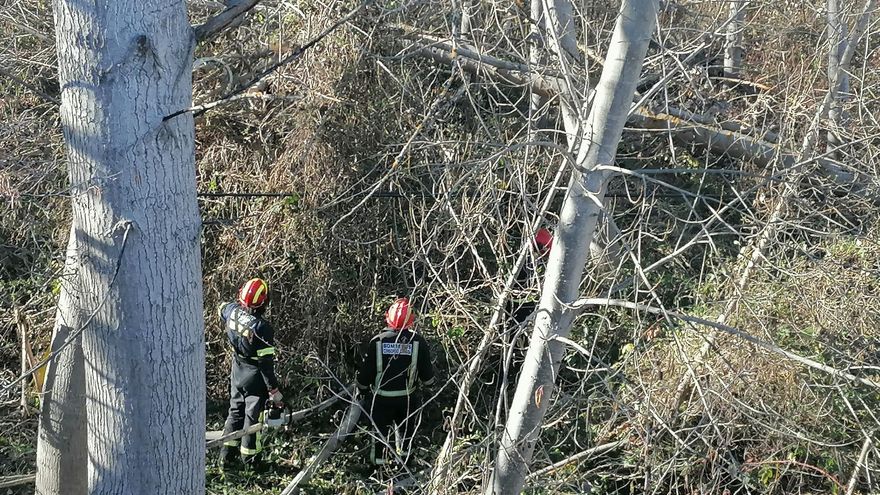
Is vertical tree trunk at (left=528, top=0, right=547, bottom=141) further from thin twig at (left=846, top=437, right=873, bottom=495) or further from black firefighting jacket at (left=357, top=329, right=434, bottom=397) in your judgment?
thin twig at (left=846, top=437, right=873, bottom=495)

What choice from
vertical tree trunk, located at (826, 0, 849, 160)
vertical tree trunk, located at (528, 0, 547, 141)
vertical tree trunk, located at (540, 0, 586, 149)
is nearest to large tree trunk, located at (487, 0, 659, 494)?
vertical tree trunk, located at (540, 0, 586, 149)

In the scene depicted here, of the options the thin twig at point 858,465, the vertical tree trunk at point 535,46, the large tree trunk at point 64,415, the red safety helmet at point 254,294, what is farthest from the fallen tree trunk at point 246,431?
the thin twig at point 858,465

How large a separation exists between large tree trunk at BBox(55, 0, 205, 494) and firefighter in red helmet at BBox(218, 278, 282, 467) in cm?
272

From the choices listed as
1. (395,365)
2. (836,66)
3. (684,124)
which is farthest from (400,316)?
→ (836,66)

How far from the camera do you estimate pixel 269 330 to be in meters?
6.86

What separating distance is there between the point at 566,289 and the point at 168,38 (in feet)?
8.26

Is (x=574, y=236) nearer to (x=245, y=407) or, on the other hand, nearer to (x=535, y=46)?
(x=535, y=46)

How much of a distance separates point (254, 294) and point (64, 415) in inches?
71.0

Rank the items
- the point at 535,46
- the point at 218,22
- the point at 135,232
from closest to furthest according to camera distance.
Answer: the point at 135,232, the point at 218,22, the point at 535,46

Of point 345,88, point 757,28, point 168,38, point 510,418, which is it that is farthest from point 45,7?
point 757,28

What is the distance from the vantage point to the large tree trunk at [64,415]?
5.49 meters

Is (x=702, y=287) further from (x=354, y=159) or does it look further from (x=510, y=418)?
(x=354, y=159)

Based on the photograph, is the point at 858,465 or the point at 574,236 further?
the point at 858,465

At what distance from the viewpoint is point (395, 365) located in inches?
273
